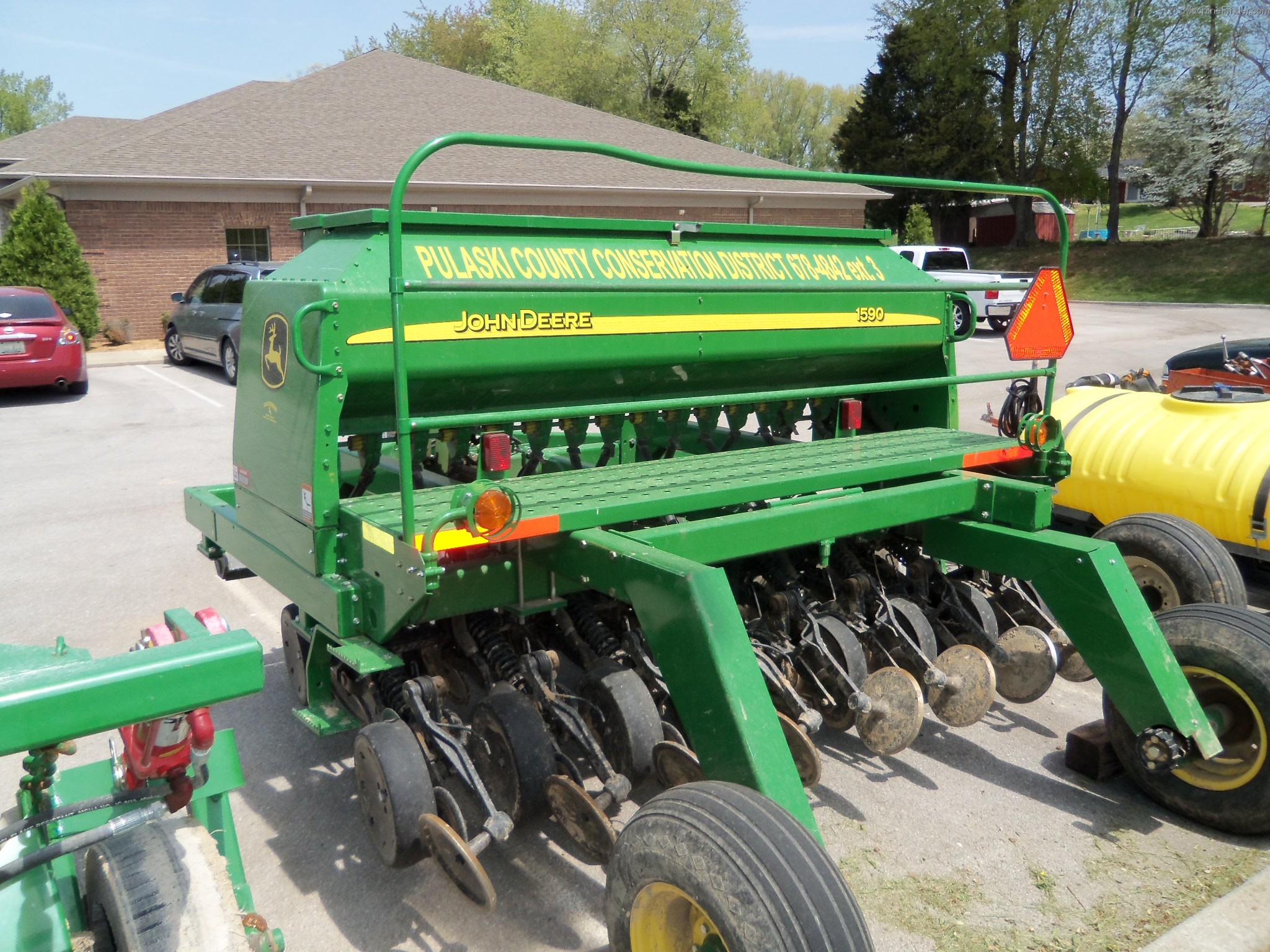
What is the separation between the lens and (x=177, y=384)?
14781mm

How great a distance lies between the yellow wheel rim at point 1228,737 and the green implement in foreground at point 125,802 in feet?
9.61

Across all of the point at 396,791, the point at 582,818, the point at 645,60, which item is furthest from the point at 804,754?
the point at 645,60

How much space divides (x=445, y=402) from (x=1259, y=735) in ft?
9.81

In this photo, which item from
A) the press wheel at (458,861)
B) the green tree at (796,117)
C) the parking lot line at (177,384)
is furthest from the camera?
the green tree at (796,117)

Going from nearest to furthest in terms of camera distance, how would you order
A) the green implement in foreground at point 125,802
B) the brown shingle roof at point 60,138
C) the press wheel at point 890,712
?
the green implement in foreground at point 125,802, the press wheel at point 890,712, the brown shingle roof at point 60,138

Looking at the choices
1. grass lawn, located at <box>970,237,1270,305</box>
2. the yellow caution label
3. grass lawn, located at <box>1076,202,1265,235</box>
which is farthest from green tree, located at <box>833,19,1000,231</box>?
the yellow caution label

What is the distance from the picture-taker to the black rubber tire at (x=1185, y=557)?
4.39 m

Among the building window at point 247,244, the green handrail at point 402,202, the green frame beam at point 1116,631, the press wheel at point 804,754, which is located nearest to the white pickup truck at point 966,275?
the building window at point 247,244

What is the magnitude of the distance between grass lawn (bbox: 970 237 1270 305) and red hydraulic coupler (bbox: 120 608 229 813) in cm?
2875

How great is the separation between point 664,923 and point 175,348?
16.7m

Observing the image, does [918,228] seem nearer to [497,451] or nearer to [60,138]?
[60,138]

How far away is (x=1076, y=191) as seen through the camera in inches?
1572

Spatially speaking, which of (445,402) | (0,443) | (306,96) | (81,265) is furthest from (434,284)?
(306,96)

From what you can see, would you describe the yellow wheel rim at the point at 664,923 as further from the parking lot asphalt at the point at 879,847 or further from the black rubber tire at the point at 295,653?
the black rubber tire at the point at 295,653
